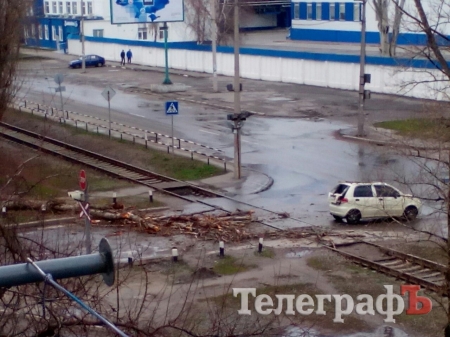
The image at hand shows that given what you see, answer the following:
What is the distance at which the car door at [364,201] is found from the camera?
20844 mm

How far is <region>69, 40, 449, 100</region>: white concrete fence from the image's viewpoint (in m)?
44.1

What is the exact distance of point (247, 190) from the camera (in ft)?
81.9

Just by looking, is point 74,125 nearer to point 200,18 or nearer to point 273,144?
point 273,144

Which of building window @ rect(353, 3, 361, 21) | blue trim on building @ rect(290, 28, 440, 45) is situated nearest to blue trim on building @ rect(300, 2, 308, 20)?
blue trim on building @ rect(290, 28, 440, 45)

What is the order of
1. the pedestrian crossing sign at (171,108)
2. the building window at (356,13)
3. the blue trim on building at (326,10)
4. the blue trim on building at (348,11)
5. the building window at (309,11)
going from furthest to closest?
the building window at (309,11) → the blue trim on building at (326,10) → the blue trim on building at (348,11) → the building window at (356,13) → the pedestrian crossing sign at (171,108)

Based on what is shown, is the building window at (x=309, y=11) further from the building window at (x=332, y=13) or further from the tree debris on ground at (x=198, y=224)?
the tree debris on ground at (x=198, y=224)

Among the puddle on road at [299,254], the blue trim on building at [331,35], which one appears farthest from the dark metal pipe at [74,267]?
the blue trim on building at [331,35]

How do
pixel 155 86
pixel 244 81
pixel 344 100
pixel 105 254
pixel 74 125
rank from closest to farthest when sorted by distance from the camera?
pixel 105 254, pixel 74 125, pixel 344 100, pixel 155 86, pixel 244 81

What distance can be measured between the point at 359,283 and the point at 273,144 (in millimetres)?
16685

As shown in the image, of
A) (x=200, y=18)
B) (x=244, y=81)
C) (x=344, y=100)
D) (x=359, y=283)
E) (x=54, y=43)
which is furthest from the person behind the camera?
(x=54, y=43)

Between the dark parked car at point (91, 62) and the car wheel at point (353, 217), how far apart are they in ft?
151

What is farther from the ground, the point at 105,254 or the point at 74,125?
the point at 105,254

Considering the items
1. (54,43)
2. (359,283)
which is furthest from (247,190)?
(54,43)

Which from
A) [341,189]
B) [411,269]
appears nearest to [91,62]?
[341,189]
